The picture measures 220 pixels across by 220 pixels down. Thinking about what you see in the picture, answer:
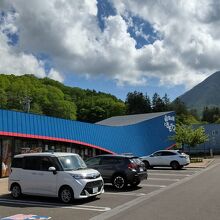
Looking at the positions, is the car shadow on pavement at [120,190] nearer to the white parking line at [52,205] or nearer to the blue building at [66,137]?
the white parking line at [52,205]

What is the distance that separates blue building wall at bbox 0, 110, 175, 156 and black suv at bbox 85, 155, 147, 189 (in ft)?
23.0

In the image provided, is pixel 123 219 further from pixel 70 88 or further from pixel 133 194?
pixel 70 88

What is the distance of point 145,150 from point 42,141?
2286 centimetres

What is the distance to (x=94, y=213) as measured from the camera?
40.6ft

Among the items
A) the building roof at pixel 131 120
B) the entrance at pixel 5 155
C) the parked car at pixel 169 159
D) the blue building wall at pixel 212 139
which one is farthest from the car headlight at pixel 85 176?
the blue building wall at pixel 212 139

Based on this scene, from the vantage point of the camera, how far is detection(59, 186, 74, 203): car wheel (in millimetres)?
14319

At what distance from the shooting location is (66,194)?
14391mm

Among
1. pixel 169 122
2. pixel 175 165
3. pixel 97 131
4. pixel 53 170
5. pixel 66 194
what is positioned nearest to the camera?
pixel 66 194

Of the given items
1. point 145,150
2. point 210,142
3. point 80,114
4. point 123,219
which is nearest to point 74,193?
point 123,219

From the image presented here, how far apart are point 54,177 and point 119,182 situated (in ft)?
15.5

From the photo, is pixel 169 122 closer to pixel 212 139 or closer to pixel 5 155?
pixel 212 139

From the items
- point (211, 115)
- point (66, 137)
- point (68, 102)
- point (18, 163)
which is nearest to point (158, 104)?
point (211, 115)

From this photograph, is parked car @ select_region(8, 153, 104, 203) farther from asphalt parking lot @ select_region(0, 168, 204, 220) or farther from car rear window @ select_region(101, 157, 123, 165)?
car rear window @ select_region(101, 157, 123, 165)

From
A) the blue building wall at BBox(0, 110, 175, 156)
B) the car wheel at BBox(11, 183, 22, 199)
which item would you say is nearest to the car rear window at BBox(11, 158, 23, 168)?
the car wheel at BBox(11, 183, 22, 199)
